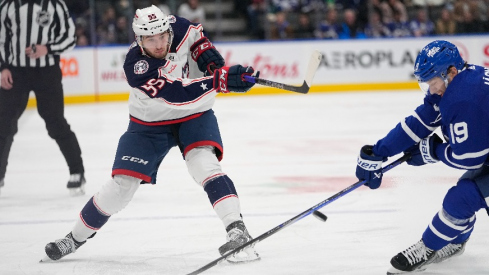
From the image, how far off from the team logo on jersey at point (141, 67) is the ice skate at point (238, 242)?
68cm

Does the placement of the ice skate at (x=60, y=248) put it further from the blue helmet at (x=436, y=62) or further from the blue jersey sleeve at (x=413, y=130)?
the blue helmet at (x=436, y=62)

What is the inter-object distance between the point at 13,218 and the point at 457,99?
242 cm

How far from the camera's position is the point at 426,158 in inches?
114

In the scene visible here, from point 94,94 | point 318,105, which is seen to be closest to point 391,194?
point 318,105

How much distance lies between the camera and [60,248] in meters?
3.14

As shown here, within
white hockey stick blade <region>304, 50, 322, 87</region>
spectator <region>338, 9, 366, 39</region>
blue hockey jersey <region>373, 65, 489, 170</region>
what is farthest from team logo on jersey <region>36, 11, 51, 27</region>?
spectator <region>338, 9, 366, 39</region>

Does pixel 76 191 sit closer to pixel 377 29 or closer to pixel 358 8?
pixel 377 29

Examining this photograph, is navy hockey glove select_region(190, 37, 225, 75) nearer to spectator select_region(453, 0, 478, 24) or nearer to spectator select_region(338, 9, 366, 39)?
spectator select_region(338, 9, 366, 39)

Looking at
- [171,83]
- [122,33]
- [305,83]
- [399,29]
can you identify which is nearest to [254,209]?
[305,83]

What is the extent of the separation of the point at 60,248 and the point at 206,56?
988 millimetres

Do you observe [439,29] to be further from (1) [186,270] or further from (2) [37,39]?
(1) [186,270]

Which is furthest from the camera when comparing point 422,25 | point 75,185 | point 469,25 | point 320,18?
point 320,18

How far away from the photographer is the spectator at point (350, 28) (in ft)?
33.3

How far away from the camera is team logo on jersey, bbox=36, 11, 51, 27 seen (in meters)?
4.58
